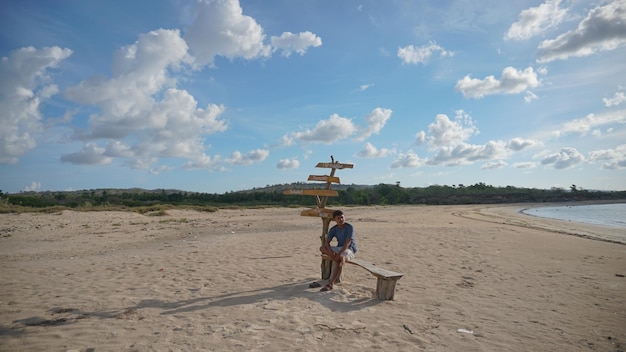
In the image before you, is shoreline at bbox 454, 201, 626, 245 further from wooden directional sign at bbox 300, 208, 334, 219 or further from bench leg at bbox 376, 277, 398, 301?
wooden directional sign at bbox 300, 208, 334, 219

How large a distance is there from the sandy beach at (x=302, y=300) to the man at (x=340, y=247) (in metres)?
0.30

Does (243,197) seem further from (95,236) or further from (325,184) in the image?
(325,184)

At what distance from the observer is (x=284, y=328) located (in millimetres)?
4840

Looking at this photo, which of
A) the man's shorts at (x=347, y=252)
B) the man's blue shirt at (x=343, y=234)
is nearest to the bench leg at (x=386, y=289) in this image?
the man's shorts at (x=347, y=252)

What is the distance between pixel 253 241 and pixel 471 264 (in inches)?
303

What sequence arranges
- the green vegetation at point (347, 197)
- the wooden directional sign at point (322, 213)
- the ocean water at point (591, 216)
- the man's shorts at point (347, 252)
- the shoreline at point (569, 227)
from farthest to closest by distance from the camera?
1. the green vegetation at point (347, 197)
2. the ocean water at point (591, 216)
3. the shoreline at point (569, 227)
4. the wooden directional sign at point (322, 213)
5. the man's shorts at point (347, 252)

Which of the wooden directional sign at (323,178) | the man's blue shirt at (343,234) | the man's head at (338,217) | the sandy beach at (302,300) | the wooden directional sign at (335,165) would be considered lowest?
the sandy beach at (302,300)

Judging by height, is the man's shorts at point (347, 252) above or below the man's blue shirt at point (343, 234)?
below

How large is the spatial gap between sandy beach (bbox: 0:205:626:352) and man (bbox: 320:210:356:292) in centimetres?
30

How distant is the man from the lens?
694cm

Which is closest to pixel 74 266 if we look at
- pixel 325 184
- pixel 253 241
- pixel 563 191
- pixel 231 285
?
pixel 231 285

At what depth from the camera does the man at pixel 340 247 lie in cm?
694

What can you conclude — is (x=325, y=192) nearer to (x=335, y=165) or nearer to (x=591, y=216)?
(x=335, y=165)

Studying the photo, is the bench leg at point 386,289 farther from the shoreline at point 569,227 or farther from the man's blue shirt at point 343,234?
the shoreline at point 569,227
